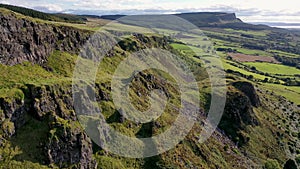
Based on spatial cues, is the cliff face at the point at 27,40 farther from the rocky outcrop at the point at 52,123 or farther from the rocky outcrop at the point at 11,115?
the rocky outcrop at the point at 11,115

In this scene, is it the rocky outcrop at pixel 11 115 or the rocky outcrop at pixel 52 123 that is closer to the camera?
the rocky outcrop at pixel 11 115

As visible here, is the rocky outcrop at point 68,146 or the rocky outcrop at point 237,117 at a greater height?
the rocky outcrop at point 68,146

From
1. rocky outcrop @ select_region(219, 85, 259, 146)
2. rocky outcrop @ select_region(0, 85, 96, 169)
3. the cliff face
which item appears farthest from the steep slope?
rocky outcrop @ select_region(219, 85, 259, 146)

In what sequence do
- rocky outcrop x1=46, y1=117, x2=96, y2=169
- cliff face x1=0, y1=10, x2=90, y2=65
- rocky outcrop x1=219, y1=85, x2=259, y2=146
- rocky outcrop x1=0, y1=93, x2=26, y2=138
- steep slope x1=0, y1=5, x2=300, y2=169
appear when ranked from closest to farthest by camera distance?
1. rocky outcrop x1=0, y1=93, x2=26, y2=138
2. steep slope x1=0, y1=5, x2=300, y2=169
3. rocky outcrop x1=46, y1=117, x2=96, y2=169
4. cliff face x1=0, y1=10, x2=90, y2=65
5. rocky outcrop x1=219, y1=85, x2=259, y2=146

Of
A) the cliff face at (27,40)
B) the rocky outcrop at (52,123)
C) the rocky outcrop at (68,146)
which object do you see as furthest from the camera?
the cliff face at (27,40)

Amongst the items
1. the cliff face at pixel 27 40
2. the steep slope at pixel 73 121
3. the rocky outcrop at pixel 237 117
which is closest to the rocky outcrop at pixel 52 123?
the steep slope at pixel 73 121

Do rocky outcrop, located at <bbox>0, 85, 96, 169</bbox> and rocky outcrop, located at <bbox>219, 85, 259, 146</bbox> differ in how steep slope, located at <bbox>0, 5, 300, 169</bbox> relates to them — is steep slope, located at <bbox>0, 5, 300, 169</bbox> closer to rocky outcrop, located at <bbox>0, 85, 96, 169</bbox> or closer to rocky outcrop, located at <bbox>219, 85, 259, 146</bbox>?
rocky outcrop, located at <bbox>0, 85, 96, 169</bbox>

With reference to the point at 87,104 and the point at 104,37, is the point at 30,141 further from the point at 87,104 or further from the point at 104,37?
the point at 104,37

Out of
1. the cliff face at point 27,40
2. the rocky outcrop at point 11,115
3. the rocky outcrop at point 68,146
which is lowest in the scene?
the rocky outcrop at point 68,146

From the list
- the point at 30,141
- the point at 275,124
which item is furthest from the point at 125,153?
the point at 275,124
